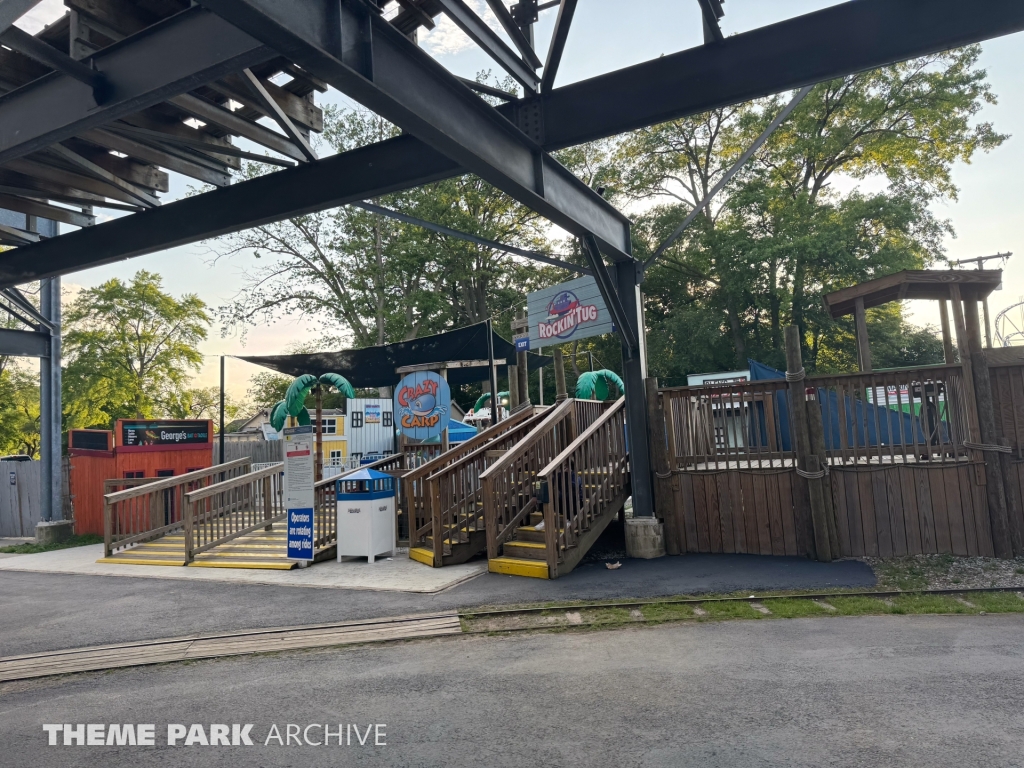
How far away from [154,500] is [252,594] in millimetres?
6555

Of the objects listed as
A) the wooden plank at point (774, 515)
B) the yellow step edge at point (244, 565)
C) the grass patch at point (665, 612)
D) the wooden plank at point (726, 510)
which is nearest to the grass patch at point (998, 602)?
the wooden plank at point (774, 515)

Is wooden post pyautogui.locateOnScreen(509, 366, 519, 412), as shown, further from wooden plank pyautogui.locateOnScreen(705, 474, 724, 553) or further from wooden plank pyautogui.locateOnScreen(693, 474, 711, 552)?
wooden plank pyautogui.locateOnScreen(705, 474, 724, 553)

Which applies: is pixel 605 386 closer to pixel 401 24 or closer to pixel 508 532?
pixel 508 532

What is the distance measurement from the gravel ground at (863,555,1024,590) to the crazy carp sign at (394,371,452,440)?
22.1 ft

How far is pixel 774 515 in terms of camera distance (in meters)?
Result: 8.55

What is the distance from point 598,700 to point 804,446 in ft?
16.4

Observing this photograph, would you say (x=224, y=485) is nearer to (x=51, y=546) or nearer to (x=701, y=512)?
(x=51, y=546)

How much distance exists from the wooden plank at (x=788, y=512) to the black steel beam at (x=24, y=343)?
1459cm

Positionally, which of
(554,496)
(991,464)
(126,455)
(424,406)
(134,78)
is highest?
(134,78)

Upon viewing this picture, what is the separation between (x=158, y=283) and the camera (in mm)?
36281

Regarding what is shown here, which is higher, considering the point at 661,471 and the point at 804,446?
the point at 804,446

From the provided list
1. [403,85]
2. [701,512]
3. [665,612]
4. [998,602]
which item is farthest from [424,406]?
[998,602]

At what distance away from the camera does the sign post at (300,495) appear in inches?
387

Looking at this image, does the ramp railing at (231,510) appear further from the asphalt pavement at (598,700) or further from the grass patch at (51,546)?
the asphalt pavement at (598,700)
